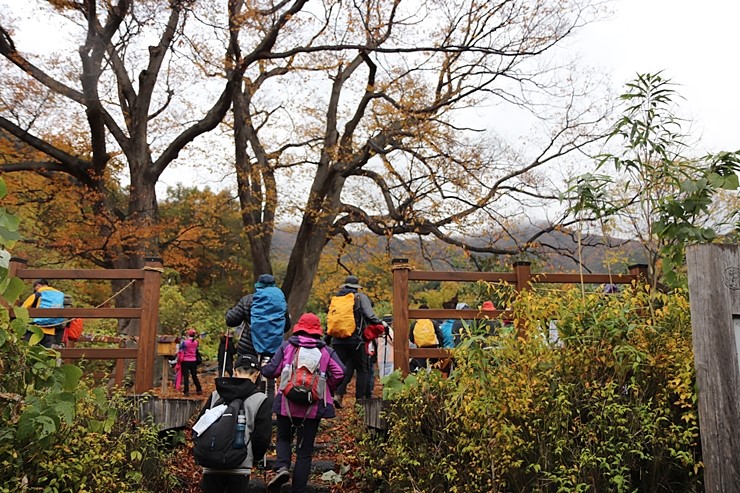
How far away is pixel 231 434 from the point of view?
4.27 m

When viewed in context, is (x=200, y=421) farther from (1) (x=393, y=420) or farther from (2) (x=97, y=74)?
(2) (x=97, y=74)

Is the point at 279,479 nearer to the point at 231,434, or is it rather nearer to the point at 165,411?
the point at 231,434

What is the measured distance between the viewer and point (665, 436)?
3750 mm

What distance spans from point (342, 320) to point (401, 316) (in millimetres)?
912

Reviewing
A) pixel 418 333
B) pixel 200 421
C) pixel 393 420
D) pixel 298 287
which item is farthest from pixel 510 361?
pixel 298 287

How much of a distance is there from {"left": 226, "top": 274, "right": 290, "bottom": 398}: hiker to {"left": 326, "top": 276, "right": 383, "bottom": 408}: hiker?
1.94ft

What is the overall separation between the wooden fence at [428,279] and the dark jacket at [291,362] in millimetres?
1195

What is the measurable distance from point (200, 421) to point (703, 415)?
128 inches

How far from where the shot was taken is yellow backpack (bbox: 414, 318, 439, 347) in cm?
959

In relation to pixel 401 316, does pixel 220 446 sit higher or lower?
lower

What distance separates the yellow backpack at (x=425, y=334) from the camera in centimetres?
959

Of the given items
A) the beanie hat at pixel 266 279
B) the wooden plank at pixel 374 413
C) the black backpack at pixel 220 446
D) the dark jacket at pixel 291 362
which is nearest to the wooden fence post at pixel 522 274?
the wooden plank at pixel 374 413

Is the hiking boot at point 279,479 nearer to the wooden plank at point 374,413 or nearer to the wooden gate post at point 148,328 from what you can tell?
the wooden plank at point 374,413

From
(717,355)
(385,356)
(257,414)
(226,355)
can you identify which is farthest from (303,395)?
(385,356)
